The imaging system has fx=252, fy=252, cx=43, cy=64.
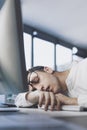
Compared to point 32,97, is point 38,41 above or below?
above

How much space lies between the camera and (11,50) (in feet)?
1.79

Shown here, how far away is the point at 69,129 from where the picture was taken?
40cm

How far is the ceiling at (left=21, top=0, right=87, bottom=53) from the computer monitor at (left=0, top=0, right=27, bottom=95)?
3.24m

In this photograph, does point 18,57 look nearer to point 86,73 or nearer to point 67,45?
point 86,73

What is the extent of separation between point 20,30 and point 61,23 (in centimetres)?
466

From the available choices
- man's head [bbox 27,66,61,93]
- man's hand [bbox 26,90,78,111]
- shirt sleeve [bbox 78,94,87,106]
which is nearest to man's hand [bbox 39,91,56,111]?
man's hand [bbox 26,90,78,111]

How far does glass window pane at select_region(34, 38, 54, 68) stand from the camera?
187 inches

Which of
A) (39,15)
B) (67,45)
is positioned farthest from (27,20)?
(67,45)

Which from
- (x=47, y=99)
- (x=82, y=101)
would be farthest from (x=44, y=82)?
(x=47, y=99)

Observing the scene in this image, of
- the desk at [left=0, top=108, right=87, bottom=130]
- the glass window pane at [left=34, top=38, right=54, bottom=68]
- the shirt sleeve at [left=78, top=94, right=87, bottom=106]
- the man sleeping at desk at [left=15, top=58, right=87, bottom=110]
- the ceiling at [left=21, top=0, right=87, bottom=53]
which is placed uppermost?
the ceiling at [left=21, top=0, right=87, bottom=53]

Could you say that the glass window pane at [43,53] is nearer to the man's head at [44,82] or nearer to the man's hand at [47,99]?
the man's head at [44,82]

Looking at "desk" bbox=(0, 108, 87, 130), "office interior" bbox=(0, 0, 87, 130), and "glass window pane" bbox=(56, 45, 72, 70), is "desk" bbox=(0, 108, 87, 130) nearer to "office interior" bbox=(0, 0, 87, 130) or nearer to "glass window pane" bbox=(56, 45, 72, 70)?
"office interior" bbox=(0, 0, 87, 130)

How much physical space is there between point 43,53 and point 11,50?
14.6 feet

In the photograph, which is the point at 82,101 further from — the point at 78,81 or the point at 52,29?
the point at 52,29
